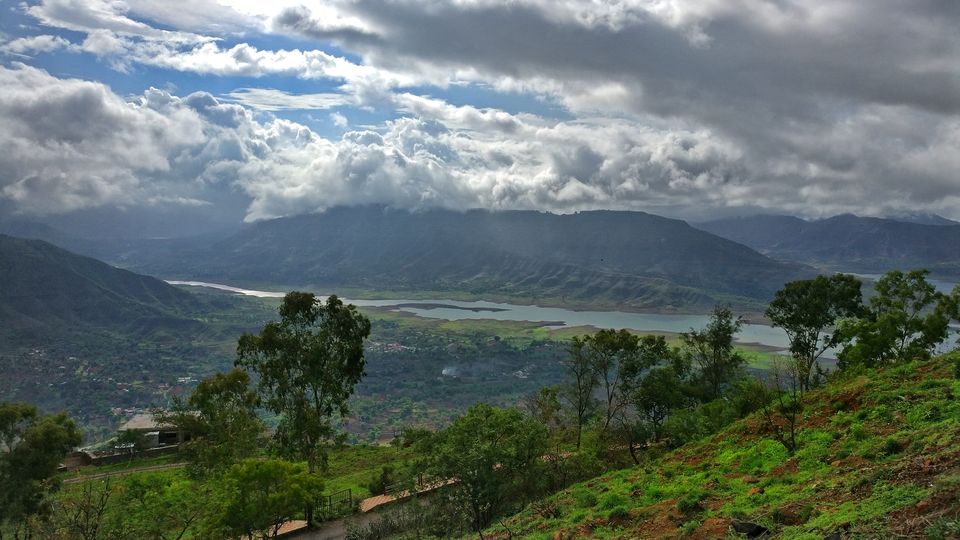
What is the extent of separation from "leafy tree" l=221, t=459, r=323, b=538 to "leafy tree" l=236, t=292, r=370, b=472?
14933mm

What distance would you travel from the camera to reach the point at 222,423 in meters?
35.5

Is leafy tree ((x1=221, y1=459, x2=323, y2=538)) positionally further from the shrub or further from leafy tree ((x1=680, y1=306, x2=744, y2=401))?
leafy tree ((x1=680, y1=306, x2=744, y2=401))

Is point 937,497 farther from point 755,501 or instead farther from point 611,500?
point 611,500

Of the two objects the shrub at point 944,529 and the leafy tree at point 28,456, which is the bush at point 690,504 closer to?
the shrub at point 944,529

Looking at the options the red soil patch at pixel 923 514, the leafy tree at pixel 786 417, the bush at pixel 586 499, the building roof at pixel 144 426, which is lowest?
the building roof at pixel 144 426

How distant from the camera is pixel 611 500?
1812 cm

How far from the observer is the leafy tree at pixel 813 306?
41.1 meters

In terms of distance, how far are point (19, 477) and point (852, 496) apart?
39122 millimetres

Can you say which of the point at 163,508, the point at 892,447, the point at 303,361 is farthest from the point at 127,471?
the point at 892,447

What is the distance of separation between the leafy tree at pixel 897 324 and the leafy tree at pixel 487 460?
2144 centimetres

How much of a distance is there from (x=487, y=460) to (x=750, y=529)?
31.2 feet

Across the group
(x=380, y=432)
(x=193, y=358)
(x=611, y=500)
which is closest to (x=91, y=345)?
(x=193, y=358)

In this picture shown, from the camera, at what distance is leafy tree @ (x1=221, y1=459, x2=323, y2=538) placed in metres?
21.0

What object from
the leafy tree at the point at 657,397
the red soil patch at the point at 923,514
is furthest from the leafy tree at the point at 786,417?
the leafy tree at the point at 657,397
